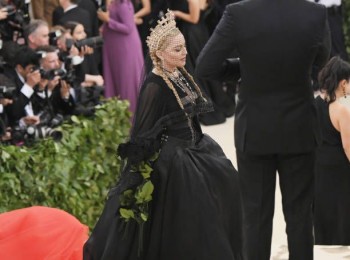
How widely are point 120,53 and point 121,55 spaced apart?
0.02m

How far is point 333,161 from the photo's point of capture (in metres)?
6.55

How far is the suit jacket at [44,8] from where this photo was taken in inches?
342

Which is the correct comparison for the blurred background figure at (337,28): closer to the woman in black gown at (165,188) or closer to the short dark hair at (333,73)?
the short dark hair at (333,73)

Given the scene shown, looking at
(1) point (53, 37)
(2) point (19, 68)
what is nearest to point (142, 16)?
(1) point (53, 37)

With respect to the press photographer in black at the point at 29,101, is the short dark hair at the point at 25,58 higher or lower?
higher

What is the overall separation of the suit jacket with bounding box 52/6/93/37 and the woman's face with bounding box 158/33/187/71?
4009 mm

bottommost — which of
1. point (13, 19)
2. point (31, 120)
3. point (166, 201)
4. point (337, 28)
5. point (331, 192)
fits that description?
point (331, 192)

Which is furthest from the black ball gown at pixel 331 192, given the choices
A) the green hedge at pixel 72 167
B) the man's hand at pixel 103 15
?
the man's hand at pixel 103 15

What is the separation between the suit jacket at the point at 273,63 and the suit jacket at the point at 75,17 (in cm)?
355

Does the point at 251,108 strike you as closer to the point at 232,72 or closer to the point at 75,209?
the point at 232,72

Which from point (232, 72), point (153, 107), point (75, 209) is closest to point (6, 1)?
point (75, 209)

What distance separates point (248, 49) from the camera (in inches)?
218

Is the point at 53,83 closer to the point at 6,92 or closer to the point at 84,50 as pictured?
the point at 6,92

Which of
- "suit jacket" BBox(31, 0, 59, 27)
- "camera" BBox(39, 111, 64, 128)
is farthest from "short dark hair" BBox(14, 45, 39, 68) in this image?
"suit jacket" BBox(31, 0, 59, 27)
